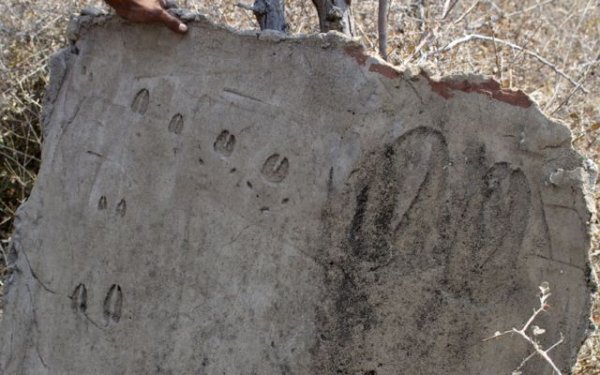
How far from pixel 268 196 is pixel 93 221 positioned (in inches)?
26.9

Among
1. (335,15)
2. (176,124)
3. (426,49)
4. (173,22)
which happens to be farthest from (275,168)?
(426,49)

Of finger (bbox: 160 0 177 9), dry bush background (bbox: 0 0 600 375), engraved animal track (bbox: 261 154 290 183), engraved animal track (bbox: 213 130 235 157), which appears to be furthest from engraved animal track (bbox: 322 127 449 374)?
dry bush background (bbox: 0 0 600 375)

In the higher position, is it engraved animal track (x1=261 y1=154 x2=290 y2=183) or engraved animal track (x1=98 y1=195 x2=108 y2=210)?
engraved animal track (x1=261 y1=154 x2=290 y2=183)

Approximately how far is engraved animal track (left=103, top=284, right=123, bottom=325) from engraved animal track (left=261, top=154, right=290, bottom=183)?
633mm

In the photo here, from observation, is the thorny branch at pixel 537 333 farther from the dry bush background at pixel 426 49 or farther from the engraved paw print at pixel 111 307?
the dry bush background at pixel 426 49

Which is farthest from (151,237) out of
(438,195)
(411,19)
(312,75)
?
(411,19)

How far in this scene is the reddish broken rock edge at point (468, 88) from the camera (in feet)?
7.83

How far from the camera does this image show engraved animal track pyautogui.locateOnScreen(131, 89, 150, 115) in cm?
300

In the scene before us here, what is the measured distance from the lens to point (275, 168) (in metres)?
2.71

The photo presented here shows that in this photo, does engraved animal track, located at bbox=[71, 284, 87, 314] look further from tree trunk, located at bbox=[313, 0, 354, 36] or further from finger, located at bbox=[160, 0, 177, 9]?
tree trunk, located at bbox=[313, 0, 354, 36]

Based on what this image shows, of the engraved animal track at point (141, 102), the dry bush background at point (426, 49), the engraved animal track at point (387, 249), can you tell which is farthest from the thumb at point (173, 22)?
the dry bush background at point (426, 49)

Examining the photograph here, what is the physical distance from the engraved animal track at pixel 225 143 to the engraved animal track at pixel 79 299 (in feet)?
2.19

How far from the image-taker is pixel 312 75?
2646 millimetres

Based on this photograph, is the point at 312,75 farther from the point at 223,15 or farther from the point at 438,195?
the point at 223,15
